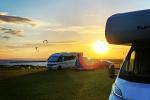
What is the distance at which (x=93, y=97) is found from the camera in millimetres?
19547

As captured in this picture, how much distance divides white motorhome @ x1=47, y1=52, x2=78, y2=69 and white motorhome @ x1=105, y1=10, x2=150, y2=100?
157ft

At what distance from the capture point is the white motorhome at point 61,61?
57.1 meters

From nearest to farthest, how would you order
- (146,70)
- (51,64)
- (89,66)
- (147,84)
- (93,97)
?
1. (147,84)
2. (146,70)
3. (93,97)
4. (51,64)
5. (89,66)

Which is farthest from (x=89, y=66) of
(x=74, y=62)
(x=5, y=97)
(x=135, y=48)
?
(x=135, y=48)

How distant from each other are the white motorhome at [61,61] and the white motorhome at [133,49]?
1886 inches

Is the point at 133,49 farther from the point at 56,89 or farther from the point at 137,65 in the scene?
the point at 56,89

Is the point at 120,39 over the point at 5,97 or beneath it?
over

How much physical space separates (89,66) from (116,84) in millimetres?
52691

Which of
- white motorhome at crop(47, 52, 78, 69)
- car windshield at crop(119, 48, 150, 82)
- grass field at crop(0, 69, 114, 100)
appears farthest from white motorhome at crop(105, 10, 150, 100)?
white motorhome at crop(47, 52, 78, 69)

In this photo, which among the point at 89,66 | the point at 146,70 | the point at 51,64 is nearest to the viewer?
the point at 146,70

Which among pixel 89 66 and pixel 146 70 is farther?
pixel 89 66

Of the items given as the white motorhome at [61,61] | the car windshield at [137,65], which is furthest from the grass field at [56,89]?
the white motorhome at [61,61]

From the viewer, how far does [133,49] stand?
9188mm

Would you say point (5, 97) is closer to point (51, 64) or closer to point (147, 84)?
point (147, 84)
